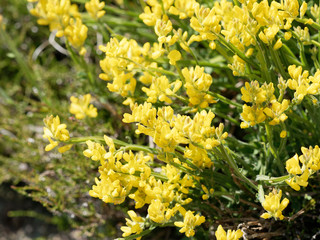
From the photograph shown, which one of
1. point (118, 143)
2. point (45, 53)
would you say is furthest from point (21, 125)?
point (118, 143)

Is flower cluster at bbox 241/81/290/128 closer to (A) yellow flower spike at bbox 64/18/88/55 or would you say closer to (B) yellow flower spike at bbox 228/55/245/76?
(B) yellow flower spike at bbox 228/55/245/76

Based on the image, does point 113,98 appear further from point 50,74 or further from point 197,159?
point 197,159

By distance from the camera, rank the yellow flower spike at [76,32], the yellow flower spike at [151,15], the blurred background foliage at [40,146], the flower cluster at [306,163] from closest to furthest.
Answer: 1. the flower cluster at [306,163]
2. the yellow flower spike at [151,15]
3. the yellow flower spike at [76,32]
4. the blurred background foliage at [40,146]

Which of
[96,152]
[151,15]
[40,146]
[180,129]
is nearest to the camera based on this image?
[180,129]

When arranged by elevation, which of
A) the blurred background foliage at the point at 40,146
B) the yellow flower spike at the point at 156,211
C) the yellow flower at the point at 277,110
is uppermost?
the yellow flower at the point at 277,110

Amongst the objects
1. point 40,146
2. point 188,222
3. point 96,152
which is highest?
point 96,152

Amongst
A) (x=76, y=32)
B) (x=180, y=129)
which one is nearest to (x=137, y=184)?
(x=180, y=129)

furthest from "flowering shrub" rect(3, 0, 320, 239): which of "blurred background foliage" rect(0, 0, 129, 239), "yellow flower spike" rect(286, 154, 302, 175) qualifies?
"blurred background foliage" rect(0, 0, 129, 239)

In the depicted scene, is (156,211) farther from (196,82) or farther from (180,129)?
(196,82)

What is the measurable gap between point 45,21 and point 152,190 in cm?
84

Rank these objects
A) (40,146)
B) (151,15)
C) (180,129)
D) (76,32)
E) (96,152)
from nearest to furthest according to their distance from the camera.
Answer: (180,129) < (96,152) < (151,15) < (76,32) < (40,146)

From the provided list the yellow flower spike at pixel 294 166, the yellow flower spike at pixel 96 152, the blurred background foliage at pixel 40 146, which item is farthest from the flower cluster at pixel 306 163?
the blurred background foliage at pixel 40 146

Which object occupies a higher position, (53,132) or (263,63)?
(263,63)

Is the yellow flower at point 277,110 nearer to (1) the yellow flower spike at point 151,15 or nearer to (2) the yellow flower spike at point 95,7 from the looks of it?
(1) the yellow flower spike at point 151,15
